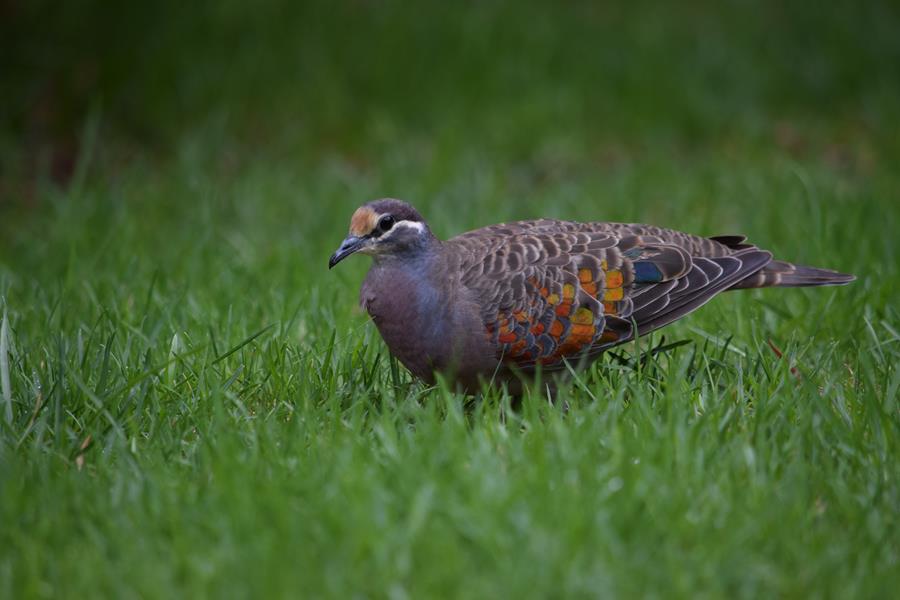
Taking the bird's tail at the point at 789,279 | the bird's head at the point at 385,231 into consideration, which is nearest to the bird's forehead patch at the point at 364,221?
the bird's head at the point at 385,231

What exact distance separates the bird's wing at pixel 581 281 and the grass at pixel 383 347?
0.19 m

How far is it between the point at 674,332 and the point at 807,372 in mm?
771

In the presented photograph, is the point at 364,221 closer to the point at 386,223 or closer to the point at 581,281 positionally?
the point at 386,223

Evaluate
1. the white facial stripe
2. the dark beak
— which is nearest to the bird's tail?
the white facial stripe

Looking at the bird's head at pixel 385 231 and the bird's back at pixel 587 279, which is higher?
the bird's head at pixel 385 231

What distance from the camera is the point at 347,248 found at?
3.83 m

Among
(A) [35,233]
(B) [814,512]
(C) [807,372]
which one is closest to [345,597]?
(B) [814,512]

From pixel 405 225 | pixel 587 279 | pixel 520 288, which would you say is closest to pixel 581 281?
pixel 587 279

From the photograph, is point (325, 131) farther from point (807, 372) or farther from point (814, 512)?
point (814, 512)

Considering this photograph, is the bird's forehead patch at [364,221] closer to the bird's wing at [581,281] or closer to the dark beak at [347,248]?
the dark beak at [347,248]

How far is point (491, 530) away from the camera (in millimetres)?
2713

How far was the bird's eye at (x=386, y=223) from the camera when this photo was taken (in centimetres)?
385

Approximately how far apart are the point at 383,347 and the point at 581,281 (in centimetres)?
91

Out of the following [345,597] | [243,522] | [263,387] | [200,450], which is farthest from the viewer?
[263,387]
